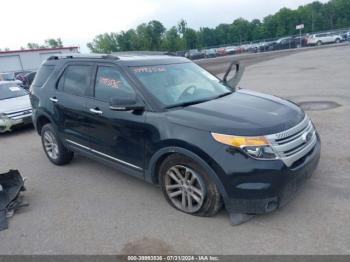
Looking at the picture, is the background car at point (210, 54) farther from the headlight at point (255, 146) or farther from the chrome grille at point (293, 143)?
the headlight at point (255, 146)

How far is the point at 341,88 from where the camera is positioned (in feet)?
33.6

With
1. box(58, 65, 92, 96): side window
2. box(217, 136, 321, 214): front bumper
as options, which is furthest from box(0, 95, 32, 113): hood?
box(217, 136, 321, 214): front bumper

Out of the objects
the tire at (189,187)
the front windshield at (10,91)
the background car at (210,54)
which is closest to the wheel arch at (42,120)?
the tire at (189,187)

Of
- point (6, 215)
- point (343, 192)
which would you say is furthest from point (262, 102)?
point (6, 215)

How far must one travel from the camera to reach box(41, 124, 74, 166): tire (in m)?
5.60

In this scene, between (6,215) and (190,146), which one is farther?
(6,215)

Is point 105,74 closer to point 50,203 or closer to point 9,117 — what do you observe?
point 50,203

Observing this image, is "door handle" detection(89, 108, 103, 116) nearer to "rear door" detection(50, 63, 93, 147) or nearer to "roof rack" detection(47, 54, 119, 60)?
"rear door" detection(50, 63, 93, 147)

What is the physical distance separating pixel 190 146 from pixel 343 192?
198cm

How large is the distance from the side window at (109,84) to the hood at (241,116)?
2.74ft

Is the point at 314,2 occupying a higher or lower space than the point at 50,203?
higher

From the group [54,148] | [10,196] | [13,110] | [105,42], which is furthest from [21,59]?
[105,42]

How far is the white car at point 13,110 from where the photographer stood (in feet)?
28.0

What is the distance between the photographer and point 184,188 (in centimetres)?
373
